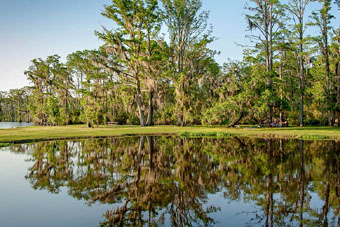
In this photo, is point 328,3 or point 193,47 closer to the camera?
point 328,3

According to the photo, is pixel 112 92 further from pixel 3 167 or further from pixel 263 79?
pixel 3 167

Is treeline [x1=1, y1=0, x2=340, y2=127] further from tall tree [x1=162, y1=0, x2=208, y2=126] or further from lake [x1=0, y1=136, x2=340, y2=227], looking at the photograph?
lake [x1=0, y1=136, x2=340, y2=227]

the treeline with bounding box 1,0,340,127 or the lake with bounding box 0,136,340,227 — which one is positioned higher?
the treeline with bounding box 1,0,340,127

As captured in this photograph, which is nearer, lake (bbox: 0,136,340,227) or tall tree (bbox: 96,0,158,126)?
lake (bbox: 0,136,340,227)

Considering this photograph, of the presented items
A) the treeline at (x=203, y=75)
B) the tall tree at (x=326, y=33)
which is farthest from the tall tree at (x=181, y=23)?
the tall tree at (x=326, y=33)

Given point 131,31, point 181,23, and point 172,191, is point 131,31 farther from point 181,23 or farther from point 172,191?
point 172,191

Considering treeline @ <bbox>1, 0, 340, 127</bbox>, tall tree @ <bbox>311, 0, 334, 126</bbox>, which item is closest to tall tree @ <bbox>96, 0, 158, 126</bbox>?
treeline @ <bbox>1, 0, 340, 127</bbox>

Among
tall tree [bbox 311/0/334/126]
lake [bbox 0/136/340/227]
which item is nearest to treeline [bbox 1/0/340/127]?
tall tree [bbox 311/0/334/126]

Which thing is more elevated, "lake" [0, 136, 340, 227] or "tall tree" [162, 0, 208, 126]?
"tall tree" [162, 0, 208, 126]

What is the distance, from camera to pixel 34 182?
30.7 ft

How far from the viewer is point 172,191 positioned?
7.95m

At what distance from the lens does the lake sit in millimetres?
6168

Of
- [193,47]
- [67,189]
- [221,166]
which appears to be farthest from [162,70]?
[67,189]

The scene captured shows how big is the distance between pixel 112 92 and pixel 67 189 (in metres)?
36.7
